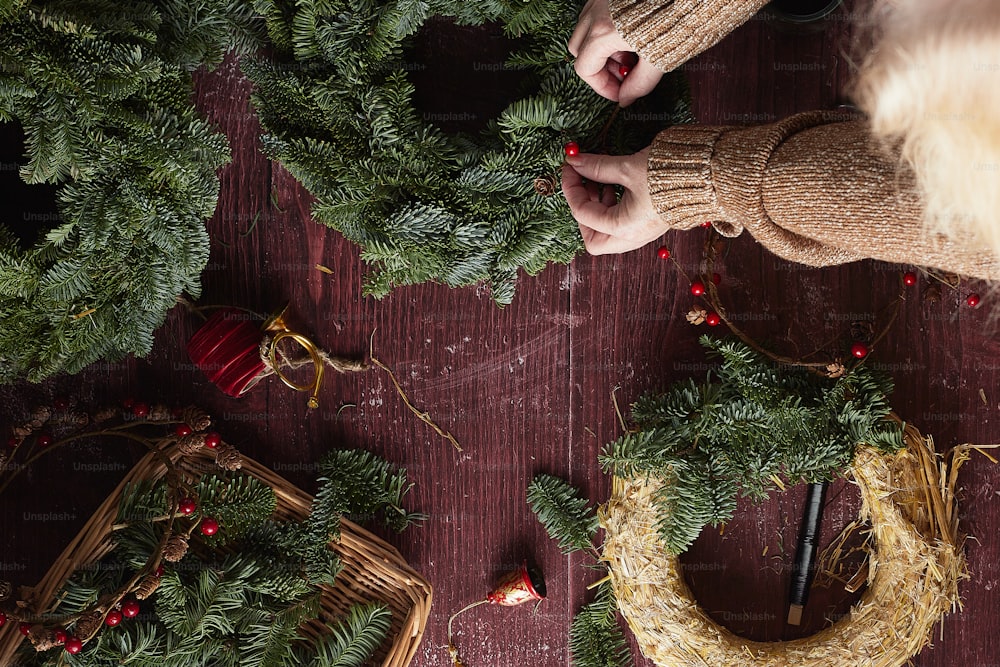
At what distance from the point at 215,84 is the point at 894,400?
1.36 m

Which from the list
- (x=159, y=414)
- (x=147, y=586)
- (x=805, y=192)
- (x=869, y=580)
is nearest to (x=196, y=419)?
(x=159, y=414)

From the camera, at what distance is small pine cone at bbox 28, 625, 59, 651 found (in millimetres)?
1100

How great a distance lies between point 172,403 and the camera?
4.57 feet

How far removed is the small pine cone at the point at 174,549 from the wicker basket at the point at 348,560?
128mm

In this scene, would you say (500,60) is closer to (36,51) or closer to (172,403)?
(36,51)

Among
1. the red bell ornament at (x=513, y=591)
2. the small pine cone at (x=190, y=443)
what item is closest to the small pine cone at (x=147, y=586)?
the small pine cone at (x=190, y=443)

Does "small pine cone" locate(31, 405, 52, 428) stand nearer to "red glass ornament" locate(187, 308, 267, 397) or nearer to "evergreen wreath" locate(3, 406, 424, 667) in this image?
"evergreen wreath" locate(3, 406, 424, 667)

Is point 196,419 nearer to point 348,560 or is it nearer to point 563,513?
point 348,560

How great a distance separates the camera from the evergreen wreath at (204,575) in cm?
116

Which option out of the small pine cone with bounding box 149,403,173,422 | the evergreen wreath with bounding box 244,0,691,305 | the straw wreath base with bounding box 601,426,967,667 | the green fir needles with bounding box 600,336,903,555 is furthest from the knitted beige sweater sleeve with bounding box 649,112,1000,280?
the small pine cone with bounding box 149,403,173,422

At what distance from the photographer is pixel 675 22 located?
37.1 inches

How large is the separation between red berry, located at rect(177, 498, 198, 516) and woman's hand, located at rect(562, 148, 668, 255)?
75 centimetres

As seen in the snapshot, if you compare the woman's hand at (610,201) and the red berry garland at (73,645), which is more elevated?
the woman's hand at (610,201)

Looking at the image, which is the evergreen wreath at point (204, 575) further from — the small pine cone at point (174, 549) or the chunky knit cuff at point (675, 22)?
the chunky knit cuff at point (675, 22)
